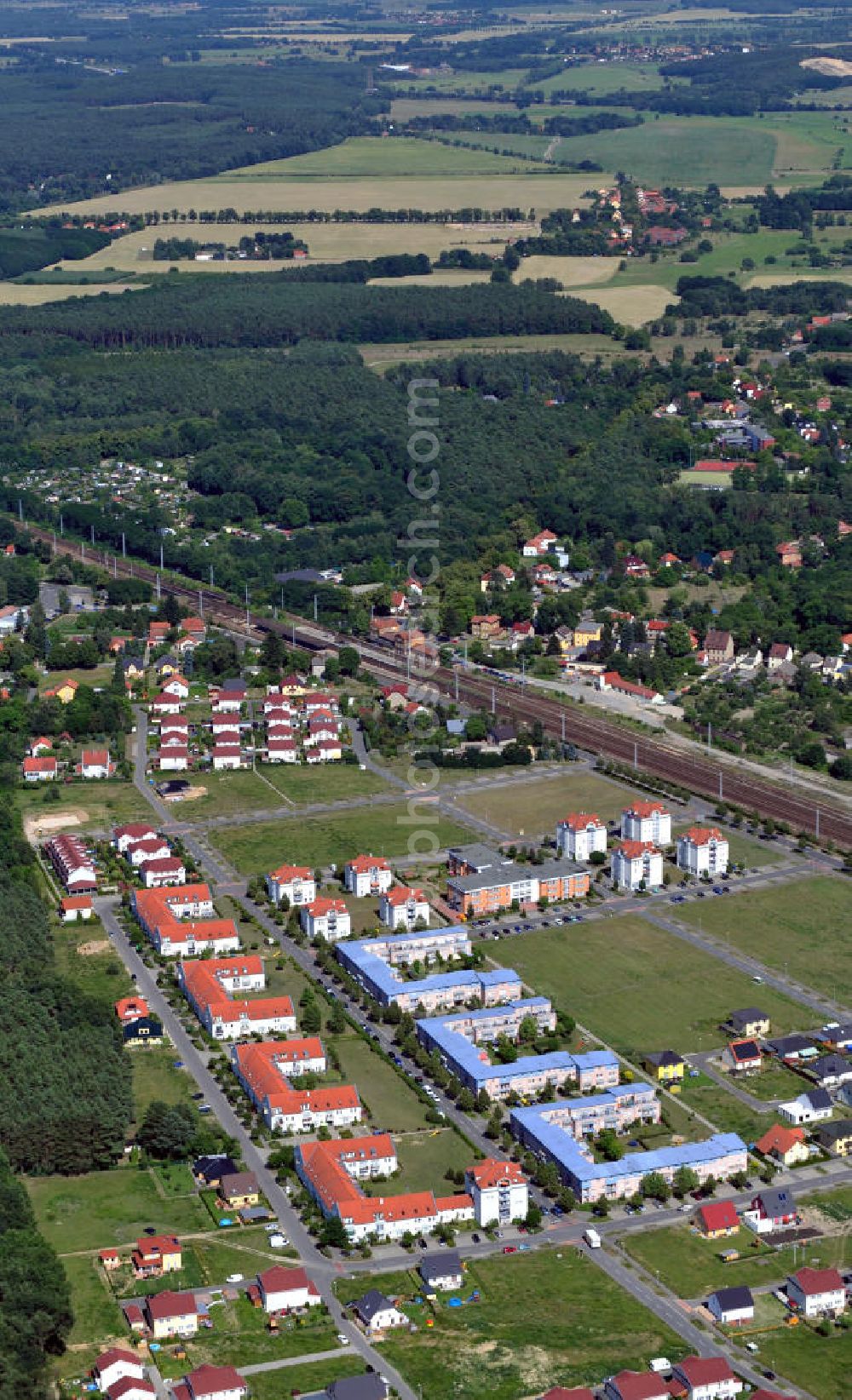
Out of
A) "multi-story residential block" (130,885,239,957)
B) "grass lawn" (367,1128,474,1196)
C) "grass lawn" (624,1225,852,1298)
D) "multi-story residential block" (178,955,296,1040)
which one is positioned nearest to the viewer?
"grass lawn" (624,1225,852,1298)

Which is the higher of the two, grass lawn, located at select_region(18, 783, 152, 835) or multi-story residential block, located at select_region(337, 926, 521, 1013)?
multi-story residential block, located at select_region(337, 926, 521, 1013)

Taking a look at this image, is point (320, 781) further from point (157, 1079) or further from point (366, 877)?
point (157, 1079)

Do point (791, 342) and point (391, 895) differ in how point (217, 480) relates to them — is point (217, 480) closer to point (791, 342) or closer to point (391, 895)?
point (791, 342)

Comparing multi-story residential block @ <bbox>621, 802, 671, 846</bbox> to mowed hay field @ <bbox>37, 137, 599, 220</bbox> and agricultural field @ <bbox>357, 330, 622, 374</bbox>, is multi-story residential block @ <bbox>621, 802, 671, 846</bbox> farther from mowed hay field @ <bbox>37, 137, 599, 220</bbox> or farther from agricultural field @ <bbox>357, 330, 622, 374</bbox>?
mowed hay field @ <bbox>37, 137, 599, 220</bbox>

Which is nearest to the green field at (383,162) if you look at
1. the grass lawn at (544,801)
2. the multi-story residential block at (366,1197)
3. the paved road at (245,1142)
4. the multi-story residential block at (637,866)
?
the grass lawn at (544,801)

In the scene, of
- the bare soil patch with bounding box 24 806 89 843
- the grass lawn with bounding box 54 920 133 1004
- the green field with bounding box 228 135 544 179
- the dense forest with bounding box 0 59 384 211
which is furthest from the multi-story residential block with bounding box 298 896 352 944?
the green field with bounding box 228 135 544 179
